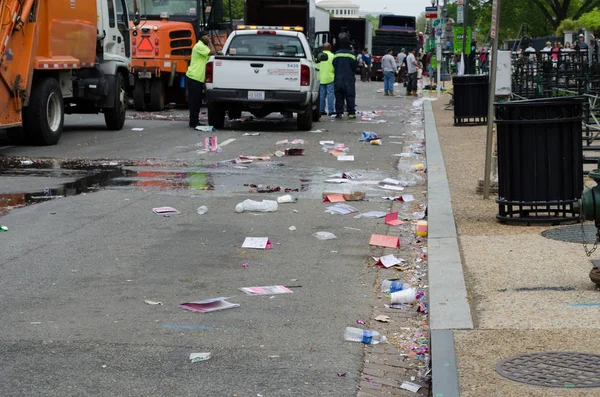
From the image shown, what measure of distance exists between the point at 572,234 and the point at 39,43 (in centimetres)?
1163

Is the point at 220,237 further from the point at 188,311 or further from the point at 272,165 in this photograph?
the point at 272,165

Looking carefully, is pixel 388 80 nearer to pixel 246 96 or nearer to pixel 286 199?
pixel 246 96

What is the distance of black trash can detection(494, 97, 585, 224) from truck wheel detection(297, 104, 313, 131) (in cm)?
1248

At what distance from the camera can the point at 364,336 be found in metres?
6.11

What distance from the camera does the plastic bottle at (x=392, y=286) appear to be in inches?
288

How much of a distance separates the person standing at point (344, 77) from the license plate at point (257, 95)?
4088 mm

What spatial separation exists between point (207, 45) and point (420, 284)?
617 inches

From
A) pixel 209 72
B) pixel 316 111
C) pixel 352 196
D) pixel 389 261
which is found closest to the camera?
pixel 389 261

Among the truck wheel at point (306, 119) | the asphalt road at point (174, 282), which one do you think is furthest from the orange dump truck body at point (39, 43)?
the truck wheel at point (306, 119)

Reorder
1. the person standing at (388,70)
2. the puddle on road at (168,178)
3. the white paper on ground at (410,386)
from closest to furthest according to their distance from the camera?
1. the white paper on ground at (410,386)
2. the puddle on road at (168,178)
3. the person standing at (388,70)

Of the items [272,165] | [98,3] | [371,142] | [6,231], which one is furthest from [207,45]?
[6,231]

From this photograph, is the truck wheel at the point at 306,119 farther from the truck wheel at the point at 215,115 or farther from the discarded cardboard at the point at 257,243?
the discarded cardboard at the point at 257,243

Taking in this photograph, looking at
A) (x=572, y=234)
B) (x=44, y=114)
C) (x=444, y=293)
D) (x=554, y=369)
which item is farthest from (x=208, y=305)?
(x=44, y=114)

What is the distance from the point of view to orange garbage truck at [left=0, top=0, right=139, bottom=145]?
54.0ft
